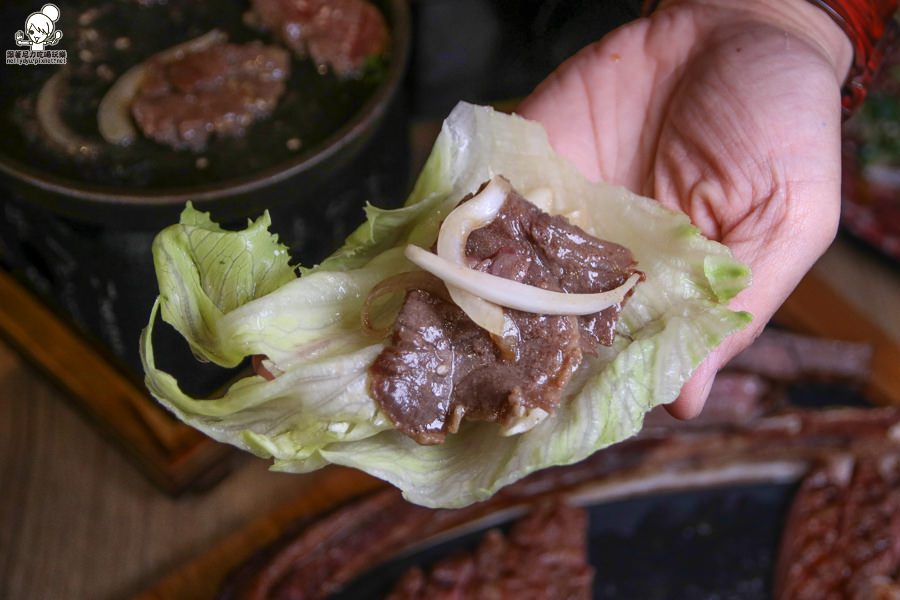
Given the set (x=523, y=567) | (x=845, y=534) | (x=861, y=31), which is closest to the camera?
(x=861, y=31)

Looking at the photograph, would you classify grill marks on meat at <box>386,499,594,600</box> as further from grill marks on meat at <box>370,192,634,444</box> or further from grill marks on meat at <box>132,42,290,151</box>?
grill marks on meat at <box>132,42,290,151</box>

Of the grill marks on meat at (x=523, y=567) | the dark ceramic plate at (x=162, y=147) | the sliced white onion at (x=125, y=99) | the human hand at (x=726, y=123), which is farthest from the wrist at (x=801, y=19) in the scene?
the sliced white onion at (x=125, y=99)

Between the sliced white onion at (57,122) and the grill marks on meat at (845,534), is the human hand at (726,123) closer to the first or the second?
the grill marks on meat at (845,534)

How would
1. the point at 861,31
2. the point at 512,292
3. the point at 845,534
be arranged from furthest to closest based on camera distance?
1. the point at 845,534
2. the point at 861,31
3. the point at 512,292

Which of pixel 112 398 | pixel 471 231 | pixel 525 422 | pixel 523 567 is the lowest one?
pixel 523 567

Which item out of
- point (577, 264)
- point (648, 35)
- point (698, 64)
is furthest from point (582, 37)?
point (577, 264)

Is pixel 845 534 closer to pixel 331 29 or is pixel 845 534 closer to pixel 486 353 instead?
pixel 486 353
